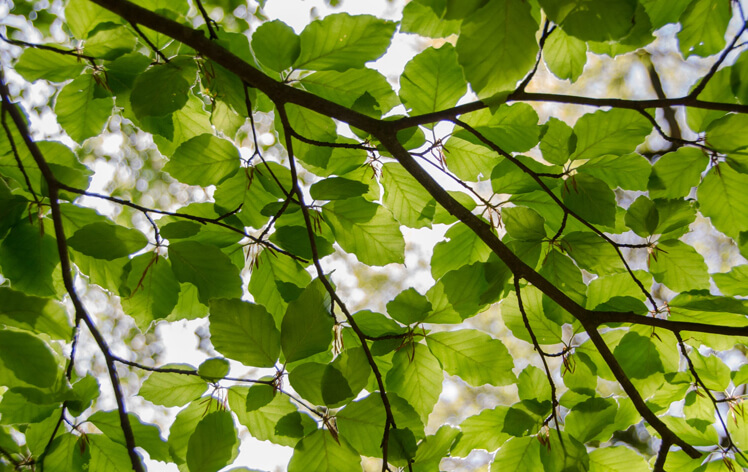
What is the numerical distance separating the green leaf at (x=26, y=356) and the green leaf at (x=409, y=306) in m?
0.53

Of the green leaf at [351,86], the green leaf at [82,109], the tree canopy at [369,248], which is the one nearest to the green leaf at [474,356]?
the tree canopy at [369,248]

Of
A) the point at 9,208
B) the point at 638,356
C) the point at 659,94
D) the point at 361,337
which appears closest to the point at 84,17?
the point at 9,208

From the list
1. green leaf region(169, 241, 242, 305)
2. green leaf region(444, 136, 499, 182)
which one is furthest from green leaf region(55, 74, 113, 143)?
green leaf region(444, 136, 499, 182)

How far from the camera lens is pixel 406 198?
3.70 feet

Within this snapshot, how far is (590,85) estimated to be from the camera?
5.57 metres

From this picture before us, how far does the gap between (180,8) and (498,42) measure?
2.46ft

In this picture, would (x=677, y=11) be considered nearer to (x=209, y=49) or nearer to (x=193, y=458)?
(x=209, y=49)

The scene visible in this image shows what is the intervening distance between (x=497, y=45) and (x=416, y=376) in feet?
2.00

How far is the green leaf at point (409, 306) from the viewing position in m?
0.88

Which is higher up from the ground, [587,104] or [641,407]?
[587,104]

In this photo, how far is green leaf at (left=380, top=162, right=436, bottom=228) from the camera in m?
1.10

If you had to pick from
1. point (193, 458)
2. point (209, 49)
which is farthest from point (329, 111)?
point (193, 458)

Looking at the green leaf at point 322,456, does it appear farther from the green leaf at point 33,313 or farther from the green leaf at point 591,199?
the green leaf at point 591,199

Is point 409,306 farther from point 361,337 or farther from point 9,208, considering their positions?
point 9,208
